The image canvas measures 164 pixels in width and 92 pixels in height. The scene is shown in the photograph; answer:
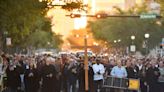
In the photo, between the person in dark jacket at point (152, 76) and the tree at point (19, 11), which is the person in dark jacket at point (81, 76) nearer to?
the person in dark jacket at point (152, 76)

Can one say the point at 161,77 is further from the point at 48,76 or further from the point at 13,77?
the point at 13,77

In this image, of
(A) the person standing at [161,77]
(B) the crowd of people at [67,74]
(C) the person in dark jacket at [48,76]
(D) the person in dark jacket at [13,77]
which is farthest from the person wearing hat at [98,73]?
(D) the person in dark jacket at [13,77]

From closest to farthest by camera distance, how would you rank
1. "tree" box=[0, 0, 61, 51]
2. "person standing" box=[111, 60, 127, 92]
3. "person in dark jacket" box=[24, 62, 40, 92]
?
"tree" box=[0, 0, 61, 51], "person standing" box=[111, 60, 127, 92], "person in dark jacket" box=[24, 62, 40, 92]

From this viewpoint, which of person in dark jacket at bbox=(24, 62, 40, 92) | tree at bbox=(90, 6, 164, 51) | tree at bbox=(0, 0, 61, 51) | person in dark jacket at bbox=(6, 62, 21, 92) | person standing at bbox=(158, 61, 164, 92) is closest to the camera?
tree at bbox=(0, 0, 61, 51)

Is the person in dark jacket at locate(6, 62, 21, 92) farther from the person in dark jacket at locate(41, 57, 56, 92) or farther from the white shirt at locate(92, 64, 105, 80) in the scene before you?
the white shirt at locate(92, 64, 105, 80)

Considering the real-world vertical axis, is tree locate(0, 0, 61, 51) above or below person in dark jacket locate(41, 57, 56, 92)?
above

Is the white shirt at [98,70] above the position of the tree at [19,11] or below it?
below

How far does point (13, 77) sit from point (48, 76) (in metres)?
1.46

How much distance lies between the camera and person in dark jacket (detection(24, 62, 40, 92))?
25.8 meters

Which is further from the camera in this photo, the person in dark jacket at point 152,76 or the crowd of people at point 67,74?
the crowd of people at point 67,74

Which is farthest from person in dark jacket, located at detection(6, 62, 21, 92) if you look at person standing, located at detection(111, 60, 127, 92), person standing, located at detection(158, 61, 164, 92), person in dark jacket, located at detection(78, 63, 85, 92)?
person standing, located at detection(158, 61, 164, 92)

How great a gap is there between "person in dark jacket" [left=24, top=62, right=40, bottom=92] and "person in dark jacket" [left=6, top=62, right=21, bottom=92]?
0.33 m

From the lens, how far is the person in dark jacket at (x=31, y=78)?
25.8 metres

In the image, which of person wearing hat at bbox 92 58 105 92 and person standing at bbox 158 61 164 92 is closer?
person standing at bbox 158 61 164 92
